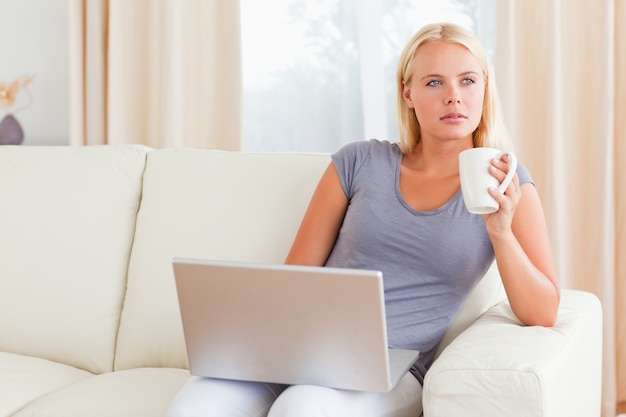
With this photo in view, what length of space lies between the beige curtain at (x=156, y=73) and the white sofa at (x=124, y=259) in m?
0.67

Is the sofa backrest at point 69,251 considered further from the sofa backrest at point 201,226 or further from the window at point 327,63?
the window at point 327,63

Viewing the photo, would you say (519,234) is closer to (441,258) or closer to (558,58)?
(441,258)

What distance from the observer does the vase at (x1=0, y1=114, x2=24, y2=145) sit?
11.3 ft

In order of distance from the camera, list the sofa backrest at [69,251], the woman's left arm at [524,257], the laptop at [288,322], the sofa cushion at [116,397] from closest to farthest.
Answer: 1. the laptop at [288,322]
2. the woman's left arm at [524,257]
3. the sofa cushion at [116,397]
4. the sofa backrest at [69,251]

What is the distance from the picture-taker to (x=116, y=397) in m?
1.81

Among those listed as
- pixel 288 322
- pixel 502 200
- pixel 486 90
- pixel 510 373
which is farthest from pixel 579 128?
pixel 288 322

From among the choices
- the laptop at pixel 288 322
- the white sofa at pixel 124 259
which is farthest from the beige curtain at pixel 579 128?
the laptop at pixel 288 322

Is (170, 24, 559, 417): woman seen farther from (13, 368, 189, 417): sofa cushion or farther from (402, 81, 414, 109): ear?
(13, 368, 189, 417): sofa cushion

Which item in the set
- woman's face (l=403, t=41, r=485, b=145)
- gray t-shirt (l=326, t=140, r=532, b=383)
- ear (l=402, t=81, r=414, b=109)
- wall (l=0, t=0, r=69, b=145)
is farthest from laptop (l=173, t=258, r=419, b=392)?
wall (l=0, t=0, r=69, b=145)

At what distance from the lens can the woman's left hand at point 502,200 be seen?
151 centimetres

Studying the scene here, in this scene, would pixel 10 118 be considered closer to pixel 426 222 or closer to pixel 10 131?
pixel 10 131

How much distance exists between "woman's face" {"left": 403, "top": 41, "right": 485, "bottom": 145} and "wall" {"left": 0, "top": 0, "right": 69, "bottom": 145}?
194 cm

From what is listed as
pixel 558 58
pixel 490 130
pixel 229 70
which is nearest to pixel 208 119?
pixel 229 70

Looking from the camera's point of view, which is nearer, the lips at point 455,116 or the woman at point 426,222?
the woman at point 426,222
